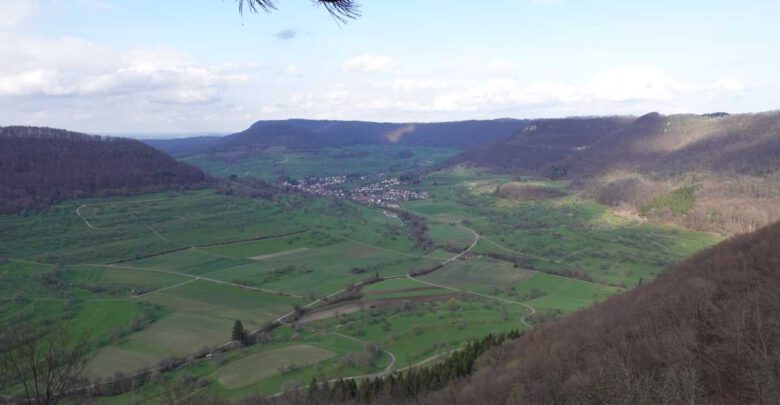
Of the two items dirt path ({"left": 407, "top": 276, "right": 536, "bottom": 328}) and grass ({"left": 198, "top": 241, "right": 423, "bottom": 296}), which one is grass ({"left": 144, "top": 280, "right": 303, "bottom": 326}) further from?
dirt path ({"left": 407, "top": 276, "right": 536, "bottom": 328})

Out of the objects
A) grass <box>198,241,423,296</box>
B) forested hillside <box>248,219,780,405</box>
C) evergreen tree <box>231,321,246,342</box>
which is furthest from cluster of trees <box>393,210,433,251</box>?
forested hillside <box>248,219,780,405</box>

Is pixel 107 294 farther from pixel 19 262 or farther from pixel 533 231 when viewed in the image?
pixel 533 231

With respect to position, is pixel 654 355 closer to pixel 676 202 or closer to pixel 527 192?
pixel 676 202

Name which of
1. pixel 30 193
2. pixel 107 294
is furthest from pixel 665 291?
pixel 30 193

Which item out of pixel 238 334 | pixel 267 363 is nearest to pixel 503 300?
pixel 267 363

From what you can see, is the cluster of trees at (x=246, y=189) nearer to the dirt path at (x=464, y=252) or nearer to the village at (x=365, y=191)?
the village at (x=365, y=191)
